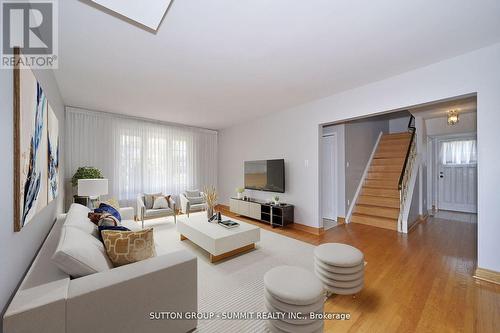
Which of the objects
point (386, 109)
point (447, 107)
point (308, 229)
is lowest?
point (308, 229)

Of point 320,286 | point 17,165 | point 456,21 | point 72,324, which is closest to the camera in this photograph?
point 72,324

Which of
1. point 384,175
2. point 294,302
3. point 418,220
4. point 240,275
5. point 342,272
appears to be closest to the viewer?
point 294,302

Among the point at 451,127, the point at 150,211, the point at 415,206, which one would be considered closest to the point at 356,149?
the point at 415,206

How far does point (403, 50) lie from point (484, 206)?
2.00 meters

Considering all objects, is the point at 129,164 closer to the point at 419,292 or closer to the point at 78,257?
the point at 78,257

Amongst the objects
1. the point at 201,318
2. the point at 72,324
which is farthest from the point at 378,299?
the point at 72,324

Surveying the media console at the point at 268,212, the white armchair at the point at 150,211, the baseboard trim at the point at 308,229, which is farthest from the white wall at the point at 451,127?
the white armchair at the point at 150,211

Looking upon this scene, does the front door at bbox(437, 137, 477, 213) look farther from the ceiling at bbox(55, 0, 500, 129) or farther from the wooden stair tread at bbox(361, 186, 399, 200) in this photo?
the ceiling at bbox(55, 0, 500, 129)

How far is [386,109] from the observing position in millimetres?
3047

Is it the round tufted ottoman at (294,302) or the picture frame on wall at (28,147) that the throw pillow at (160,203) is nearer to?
the picture frame on wall at (28,147)

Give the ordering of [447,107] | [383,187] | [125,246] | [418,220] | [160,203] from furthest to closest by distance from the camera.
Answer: [383,187]
[418,220]
[160,203]
[447,107]
[125,246]

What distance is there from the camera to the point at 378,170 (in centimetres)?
548

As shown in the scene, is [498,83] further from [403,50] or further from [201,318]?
[201,318]

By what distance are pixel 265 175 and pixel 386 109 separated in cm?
274
